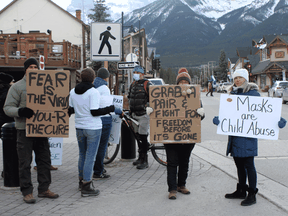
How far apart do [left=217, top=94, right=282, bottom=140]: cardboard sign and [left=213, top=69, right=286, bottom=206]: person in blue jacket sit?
84mm

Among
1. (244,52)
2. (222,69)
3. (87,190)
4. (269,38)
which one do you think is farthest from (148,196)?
(222,69)

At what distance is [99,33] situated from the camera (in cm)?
714

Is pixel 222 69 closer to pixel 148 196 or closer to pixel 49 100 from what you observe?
pixel 148 196

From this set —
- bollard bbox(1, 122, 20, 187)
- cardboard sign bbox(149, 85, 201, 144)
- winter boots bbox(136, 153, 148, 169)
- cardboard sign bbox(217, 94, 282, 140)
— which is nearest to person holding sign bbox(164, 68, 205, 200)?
cardboard sign bbox(149, 85, 201, 144)

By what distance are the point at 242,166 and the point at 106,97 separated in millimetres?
2416

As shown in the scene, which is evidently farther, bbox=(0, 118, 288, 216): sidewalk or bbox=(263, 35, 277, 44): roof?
bbox=(263, 35, 277, 44): roof

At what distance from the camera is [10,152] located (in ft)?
16.5

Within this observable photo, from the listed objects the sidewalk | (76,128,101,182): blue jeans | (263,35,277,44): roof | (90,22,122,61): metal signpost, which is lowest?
Answer: the sidewalk

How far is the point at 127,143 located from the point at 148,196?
2382 mm

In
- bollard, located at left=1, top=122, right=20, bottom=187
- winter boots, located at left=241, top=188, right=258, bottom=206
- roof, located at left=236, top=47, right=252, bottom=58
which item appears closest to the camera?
winter boots, located at left=241, top=188, right=258, bottom=206

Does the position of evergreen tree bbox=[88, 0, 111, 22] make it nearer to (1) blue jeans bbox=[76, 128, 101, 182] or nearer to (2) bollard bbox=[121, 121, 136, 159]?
(2) bollard bbox=[121, 121, 136, 159]

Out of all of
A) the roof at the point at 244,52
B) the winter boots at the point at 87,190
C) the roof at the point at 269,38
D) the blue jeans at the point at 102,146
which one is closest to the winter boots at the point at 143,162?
the blue jeans at the point at 102,146

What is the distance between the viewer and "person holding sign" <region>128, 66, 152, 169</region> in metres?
6.38

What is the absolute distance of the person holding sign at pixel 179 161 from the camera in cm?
472
